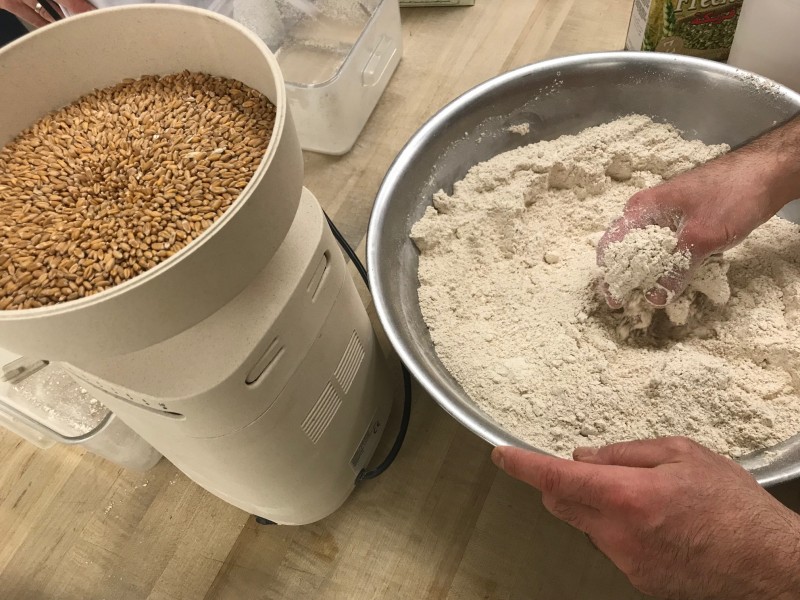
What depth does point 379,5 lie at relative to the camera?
3.86ft

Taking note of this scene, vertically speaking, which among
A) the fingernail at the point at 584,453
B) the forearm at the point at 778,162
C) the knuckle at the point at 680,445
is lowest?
the fingernail at the point at 584,453

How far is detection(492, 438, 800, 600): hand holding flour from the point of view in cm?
55

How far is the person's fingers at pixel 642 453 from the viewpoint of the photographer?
1.94 feet

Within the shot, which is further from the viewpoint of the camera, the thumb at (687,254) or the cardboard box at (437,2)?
the cardboard box at (437,2)

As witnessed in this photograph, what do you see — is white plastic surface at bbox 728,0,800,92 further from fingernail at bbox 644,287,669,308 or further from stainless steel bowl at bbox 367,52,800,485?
fingernail at bbox 644,287,669,308

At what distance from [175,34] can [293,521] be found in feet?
2.14

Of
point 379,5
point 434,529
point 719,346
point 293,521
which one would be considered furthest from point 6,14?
point 719,346

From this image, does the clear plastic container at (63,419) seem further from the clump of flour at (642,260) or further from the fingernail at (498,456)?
the clump of flour at (642,260)

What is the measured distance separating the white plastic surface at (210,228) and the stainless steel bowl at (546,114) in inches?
13.4

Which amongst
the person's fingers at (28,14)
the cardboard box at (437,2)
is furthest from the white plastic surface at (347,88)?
the person's fingers at (28,14)

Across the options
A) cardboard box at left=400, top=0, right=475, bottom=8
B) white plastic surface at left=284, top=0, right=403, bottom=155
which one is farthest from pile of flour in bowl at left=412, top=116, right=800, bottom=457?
cardboard box at left=400, top=0, right=475, bottom=8

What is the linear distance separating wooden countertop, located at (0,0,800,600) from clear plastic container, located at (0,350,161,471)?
6 centimetres

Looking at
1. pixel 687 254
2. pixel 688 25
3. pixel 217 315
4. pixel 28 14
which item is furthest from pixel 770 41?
pixel 28 14

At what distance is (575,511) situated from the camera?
1.98ft
